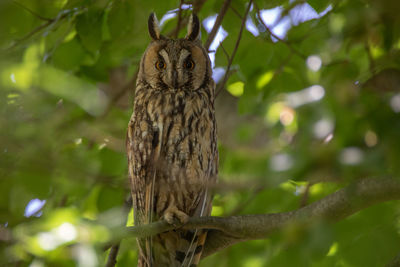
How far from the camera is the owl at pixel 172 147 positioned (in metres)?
2.35

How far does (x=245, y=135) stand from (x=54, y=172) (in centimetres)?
53

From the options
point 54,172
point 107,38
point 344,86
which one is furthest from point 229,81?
point 344,86

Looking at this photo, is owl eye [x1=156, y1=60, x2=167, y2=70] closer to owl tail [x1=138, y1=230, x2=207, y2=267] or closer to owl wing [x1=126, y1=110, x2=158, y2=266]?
owl wing [x1=126, y1=110, x2=158, y2=266]

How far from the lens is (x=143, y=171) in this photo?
93.5 inches

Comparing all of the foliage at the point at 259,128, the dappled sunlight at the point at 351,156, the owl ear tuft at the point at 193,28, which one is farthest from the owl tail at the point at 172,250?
the dappled sunlight at the point at 351,156

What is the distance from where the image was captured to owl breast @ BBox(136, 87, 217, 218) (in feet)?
7.73


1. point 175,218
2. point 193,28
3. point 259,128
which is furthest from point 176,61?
point 259,128

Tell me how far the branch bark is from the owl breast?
16.3 inches

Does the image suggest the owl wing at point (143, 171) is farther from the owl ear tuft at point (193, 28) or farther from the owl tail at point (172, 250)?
the owl ear tuft at point (193, 28)

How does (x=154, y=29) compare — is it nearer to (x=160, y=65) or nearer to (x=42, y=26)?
(x=160, y=65)

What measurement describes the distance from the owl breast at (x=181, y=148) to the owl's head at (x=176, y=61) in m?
0.08

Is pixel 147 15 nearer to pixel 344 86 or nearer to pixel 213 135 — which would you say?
pixel 213 135

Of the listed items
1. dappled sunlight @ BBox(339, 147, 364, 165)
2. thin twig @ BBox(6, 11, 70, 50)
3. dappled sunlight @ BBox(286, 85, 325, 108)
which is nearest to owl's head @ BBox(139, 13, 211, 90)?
thin twig @ BBox(6, 11, 70, 50)

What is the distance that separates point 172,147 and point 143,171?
7.9 inches
